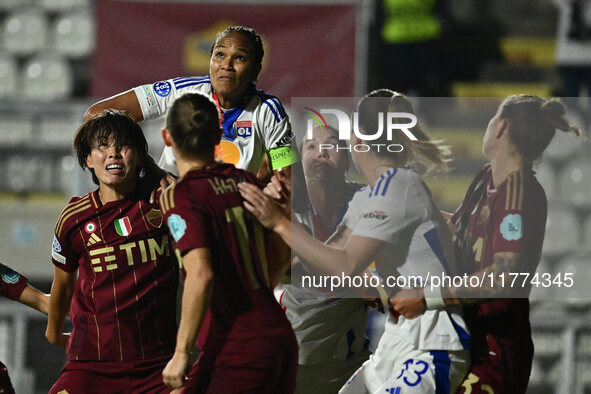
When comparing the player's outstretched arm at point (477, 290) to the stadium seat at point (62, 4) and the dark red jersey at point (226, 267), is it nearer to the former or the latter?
the dark red jersey at point (226, 267)

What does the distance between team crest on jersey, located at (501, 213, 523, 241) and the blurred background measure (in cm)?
379

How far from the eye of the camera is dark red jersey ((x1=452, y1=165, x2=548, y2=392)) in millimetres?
4648

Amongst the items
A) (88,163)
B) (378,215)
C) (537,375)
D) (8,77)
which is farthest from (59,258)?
(8,77)

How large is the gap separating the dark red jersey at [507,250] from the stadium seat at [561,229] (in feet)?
14.9

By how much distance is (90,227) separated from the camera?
15.0ft

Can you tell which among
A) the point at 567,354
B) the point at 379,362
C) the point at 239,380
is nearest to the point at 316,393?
the point at 379,362

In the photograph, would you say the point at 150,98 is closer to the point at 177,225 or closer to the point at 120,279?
the point at 120,279

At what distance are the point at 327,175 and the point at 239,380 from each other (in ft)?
6.34

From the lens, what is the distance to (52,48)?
35.2ft

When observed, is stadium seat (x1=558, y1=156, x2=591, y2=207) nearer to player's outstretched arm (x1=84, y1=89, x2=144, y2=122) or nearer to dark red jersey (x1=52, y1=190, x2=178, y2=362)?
player's outstretched arm (x1=84, y1=89, x2=144, y2=122)

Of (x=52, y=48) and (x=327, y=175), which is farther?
(x=52, y=48)

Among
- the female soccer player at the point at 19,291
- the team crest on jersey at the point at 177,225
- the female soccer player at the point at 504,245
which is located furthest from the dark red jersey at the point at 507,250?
the female soccer player at the point at 19,291

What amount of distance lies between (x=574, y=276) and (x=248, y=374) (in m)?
5.77

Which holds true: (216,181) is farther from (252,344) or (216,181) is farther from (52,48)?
(52,48)
